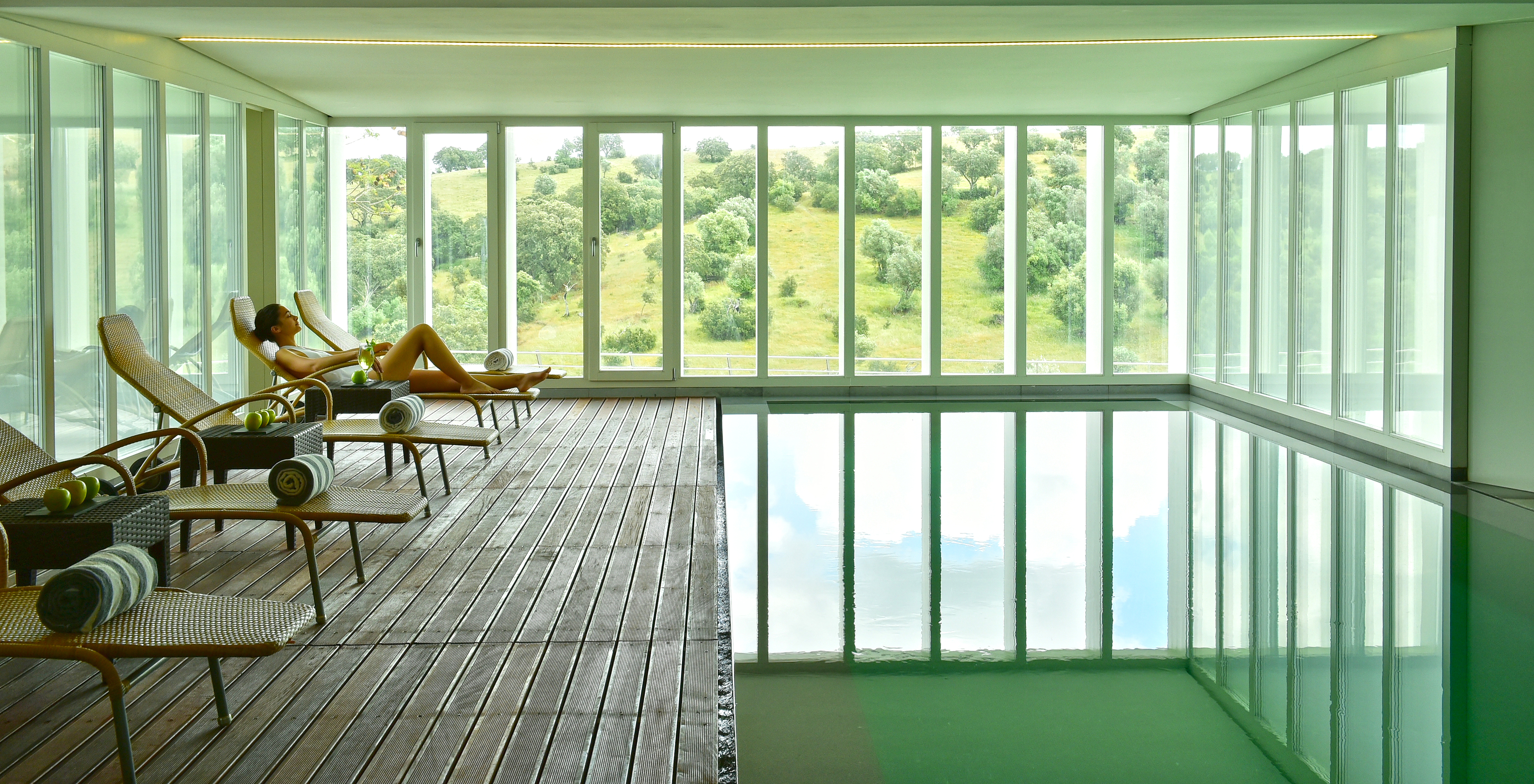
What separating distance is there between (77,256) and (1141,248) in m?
9.02

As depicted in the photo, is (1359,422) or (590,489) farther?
(1359,422)

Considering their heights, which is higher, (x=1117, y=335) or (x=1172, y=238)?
(x=1172, y=238)

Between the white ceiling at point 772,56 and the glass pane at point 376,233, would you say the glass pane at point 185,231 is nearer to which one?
the white ceiling at point 772,56

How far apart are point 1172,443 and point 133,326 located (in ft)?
21.9

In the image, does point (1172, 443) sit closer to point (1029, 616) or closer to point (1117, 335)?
point (1117, 335)

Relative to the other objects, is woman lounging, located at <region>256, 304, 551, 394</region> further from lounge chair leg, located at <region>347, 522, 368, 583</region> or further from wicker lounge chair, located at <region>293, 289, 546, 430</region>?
lounge chair leg, located at <region>347, 522, 368, 583</region>

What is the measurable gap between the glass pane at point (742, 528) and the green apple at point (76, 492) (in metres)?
2.04

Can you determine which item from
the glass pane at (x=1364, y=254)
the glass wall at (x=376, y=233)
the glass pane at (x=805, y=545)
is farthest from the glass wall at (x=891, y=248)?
the glass wall at (x=376, y=233)

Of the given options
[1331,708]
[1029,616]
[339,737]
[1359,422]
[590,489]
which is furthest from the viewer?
[1359,422]

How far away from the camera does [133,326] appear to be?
20.9 feet

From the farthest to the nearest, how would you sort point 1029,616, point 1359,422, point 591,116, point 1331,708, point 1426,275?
point 591,116 → point 1359,422 → point 1426,275 → point 1029,616 → point 1331,708

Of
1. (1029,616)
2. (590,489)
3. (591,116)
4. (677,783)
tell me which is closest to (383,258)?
(591,116)

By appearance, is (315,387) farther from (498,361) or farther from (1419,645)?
(1419,645)

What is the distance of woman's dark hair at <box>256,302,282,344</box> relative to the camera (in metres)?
7.75
